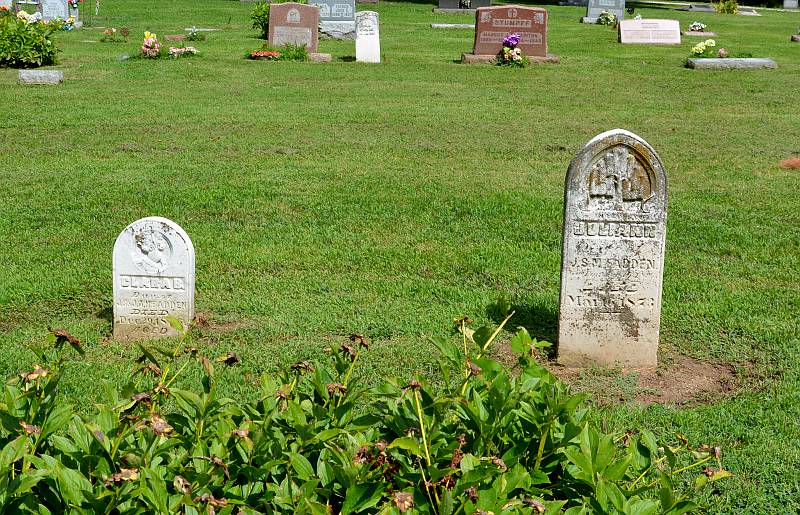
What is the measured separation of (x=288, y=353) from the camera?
625cm

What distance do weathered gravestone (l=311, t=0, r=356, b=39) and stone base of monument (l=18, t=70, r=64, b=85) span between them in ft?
27.8

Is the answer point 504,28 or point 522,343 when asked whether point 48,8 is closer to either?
point 504,28

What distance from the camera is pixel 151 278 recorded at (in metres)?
6.45

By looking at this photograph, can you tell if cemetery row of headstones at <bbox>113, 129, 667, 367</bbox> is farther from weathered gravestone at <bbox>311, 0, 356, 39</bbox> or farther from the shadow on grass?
weathered gravestone at <bbox>311, 0, 356, 39</bbox>

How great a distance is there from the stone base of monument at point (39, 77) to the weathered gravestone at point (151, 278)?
11950mm

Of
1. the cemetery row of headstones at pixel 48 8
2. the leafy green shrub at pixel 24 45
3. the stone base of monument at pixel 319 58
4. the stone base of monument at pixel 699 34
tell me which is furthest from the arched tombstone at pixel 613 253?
the cemetery row of headstones at pixel 48 8

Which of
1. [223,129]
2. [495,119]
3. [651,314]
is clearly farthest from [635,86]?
[651,314]

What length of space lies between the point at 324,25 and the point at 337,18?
427mm

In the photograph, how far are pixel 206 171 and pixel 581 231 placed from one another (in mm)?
6072

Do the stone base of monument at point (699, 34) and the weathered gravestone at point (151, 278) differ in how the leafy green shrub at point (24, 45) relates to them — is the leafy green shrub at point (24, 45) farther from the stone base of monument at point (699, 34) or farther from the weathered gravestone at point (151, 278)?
the stone base of monument at point (699, 34)

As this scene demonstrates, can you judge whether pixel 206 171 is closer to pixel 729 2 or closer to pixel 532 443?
pixel 532 443

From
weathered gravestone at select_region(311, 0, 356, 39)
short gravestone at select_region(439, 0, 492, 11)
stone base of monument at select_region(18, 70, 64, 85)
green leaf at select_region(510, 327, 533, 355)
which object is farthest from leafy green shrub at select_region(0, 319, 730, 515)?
short gravestone at select_region(439, 0, 492, 11)

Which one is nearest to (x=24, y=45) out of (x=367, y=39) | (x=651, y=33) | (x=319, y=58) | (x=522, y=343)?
(x=319, y=58)

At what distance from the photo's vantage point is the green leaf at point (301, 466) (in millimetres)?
3264
